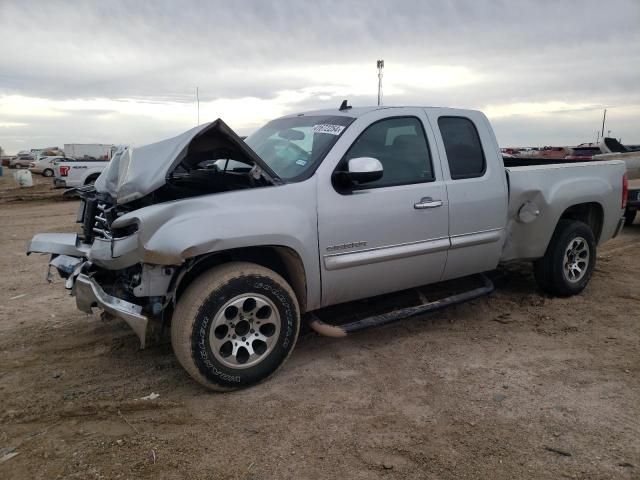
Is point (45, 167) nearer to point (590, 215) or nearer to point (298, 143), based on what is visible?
point (298, 143)

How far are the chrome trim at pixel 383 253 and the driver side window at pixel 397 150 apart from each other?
1.61 ft

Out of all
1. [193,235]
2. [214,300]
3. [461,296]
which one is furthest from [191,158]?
[461,296]

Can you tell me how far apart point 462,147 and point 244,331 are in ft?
8.29

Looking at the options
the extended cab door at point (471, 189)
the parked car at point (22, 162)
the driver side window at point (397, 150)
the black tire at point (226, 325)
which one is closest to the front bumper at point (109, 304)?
the black tire at point (226, 325)

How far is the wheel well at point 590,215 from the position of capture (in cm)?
562

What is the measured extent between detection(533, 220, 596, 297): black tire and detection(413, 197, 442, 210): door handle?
173cm

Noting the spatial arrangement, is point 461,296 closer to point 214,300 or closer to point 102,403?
point 214,300

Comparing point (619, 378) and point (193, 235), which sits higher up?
point (193, 235)

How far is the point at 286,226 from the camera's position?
11.7 feet

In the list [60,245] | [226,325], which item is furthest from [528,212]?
[60,245]

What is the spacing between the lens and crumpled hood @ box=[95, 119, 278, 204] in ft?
11.3

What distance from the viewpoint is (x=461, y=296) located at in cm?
462

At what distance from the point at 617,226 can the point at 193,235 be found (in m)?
4.87

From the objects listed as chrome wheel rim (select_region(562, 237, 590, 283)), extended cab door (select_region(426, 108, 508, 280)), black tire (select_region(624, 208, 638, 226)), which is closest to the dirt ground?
chrome wheel rim (select_region(562, 237, 590, 283))
